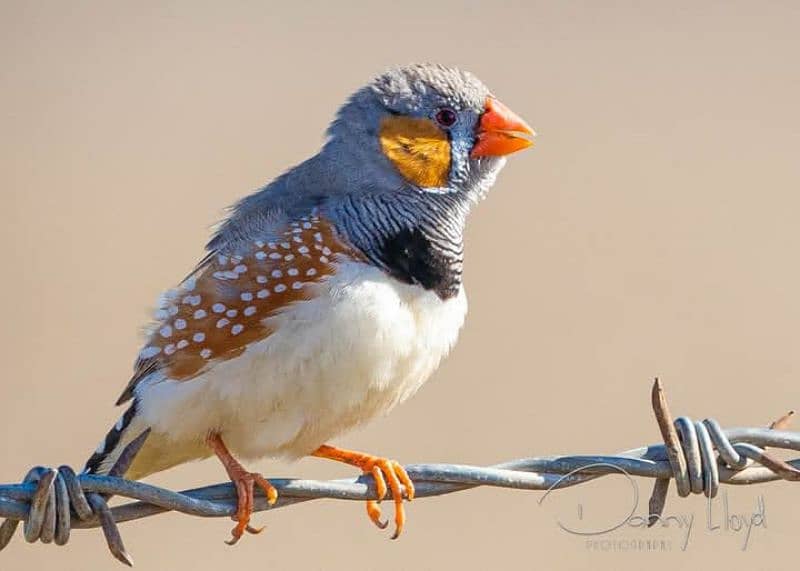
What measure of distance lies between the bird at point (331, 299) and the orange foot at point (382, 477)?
10mm

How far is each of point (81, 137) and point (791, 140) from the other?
16.5 feet

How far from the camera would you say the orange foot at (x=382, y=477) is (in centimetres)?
464

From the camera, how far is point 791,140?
1052cm

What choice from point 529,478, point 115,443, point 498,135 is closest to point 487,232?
point 498,135

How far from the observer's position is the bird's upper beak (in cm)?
530

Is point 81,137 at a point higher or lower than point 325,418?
higher

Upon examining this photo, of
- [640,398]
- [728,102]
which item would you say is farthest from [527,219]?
[728,102]

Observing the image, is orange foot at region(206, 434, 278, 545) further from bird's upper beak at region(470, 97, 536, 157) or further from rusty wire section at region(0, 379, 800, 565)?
bird's upper beak at region(470, 97, 536, 157)

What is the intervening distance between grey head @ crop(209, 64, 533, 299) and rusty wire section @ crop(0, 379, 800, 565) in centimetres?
113

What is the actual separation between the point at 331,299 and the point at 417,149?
80 centimetres

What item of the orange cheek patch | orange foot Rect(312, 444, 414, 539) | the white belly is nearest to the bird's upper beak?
the orange cheek patch

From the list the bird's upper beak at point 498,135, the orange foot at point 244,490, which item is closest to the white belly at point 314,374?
the orange foot at point 244,490

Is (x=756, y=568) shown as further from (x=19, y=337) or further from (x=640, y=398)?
(x=19, y=337)

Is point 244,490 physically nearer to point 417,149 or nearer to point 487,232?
point 417,149
